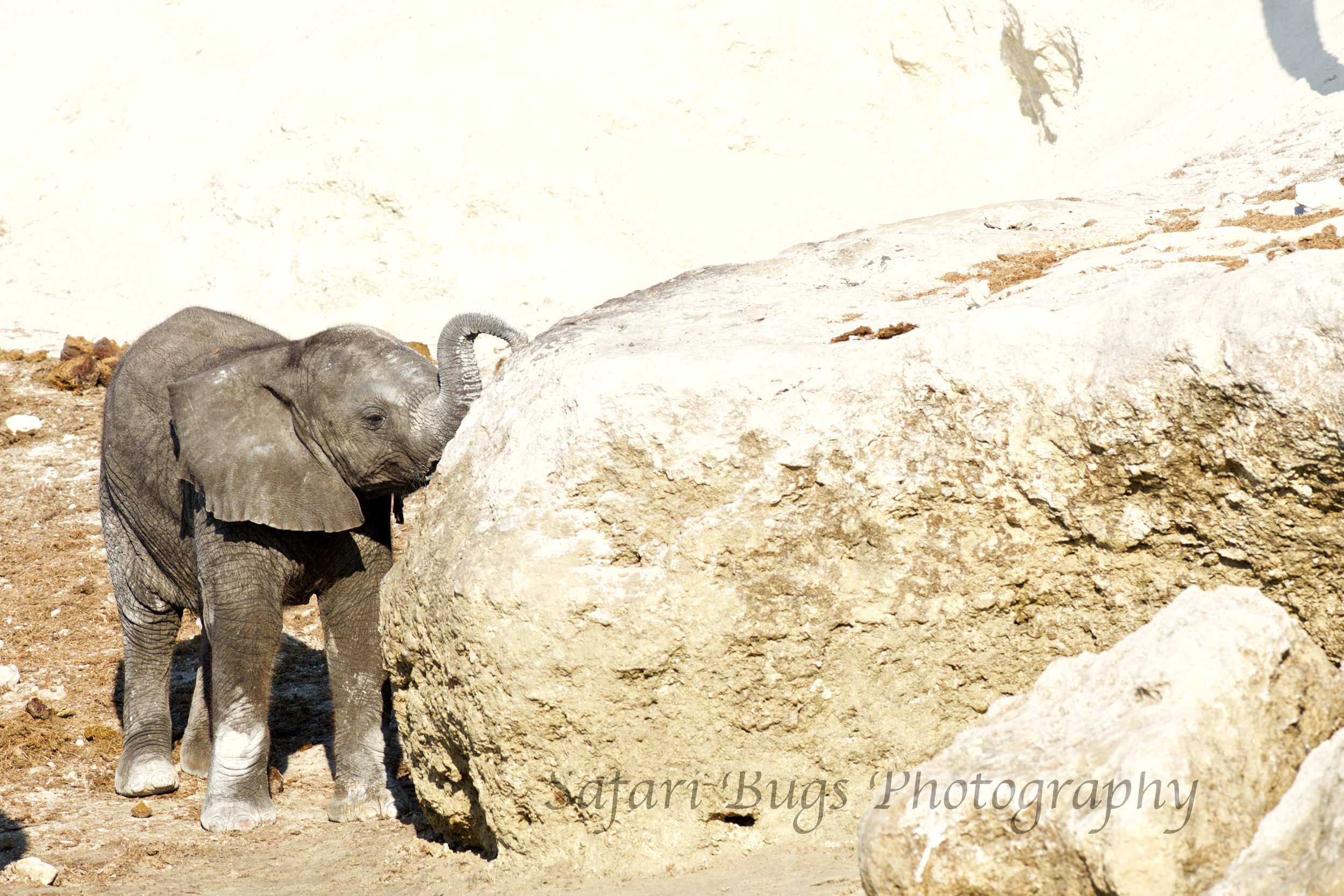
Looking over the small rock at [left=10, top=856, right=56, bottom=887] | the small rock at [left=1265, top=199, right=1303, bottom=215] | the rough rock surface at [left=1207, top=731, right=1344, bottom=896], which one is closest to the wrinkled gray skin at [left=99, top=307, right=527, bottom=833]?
the small rock at [left=10, top=856, right=56, bottom=887]

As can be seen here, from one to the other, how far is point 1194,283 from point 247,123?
1620 centimetres

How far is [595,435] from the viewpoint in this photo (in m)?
3.92

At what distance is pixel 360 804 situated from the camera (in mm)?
5898

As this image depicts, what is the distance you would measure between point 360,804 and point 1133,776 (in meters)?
4.09

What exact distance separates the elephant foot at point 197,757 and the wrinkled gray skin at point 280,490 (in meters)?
0.28

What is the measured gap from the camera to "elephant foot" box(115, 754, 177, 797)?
6492 mm

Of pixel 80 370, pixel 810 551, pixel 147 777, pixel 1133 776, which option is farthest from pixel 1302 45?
pixel 80 370

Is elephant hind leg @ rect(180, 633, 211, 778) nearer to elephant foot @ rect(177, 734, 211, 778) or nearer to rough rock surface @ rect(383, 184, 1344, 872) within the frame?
elephant foot @ rect(177, 734, 211, 778)

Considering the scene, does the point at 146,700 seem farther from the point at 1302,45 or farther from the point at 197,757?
the point at 1302,45

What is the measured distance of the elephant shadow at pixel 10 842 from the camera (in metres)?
5.39

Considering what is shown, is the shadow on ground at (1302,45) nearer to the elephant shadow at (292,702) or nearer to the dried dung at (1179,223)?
the dried dung at (1179,223)

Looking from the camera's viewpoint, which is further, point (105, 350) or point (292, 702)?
point (105, 350)

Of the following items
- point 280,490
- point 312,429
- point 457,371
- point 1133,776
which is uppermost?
point 457,371

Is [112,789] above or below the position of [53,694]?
below
